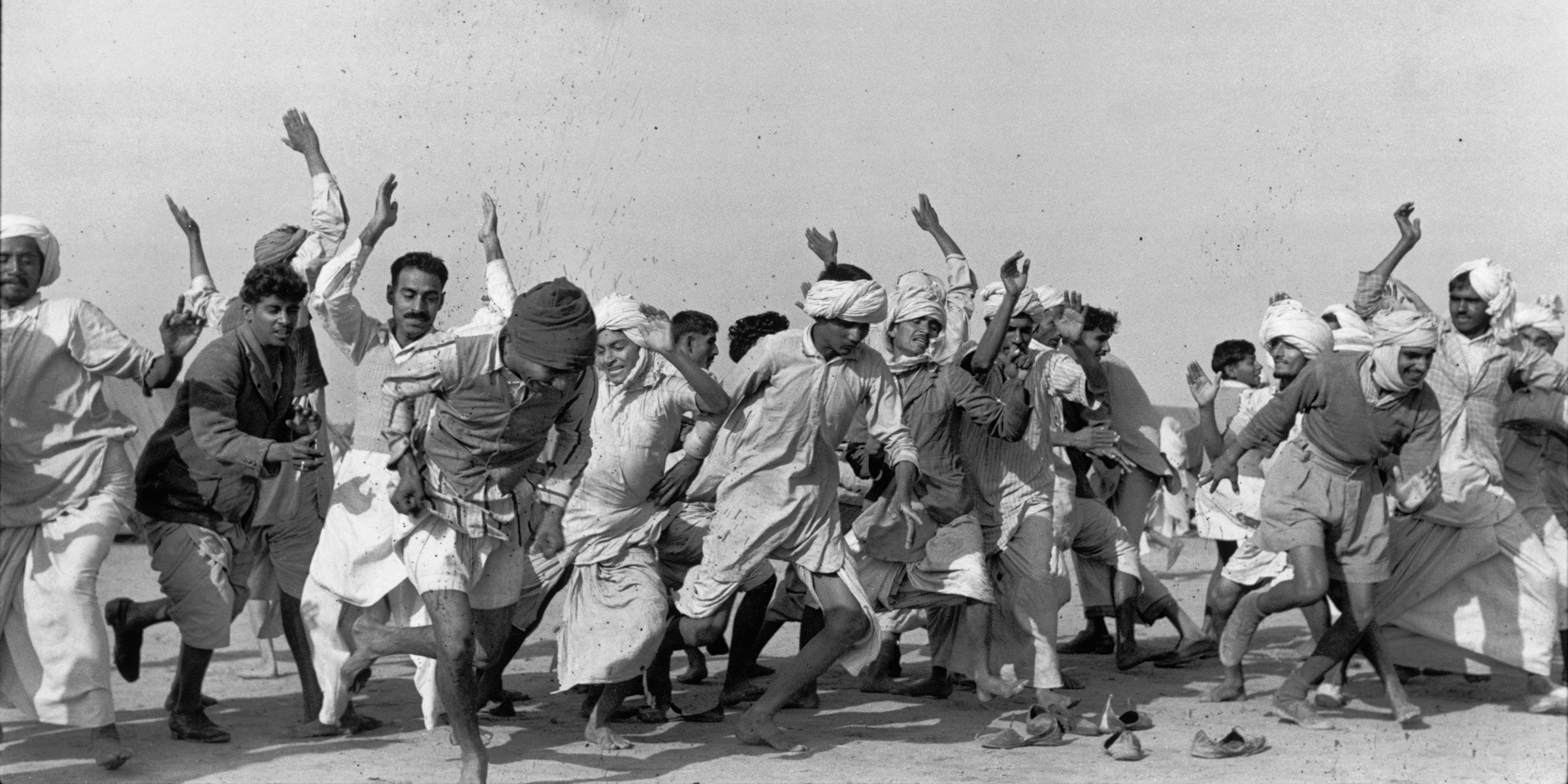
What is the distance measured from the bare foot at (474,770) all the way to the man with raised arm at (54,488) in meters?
1.53

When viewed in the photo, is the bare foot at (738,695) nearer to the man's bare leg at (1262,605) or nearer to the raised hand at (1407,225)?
the man's bare leg at (1262,605)

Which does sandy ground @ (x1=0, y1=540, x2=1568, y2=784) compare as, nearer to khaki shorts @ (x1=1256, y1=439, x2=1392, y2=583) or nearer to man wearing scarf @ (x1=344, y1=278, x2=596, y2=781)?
man wearing scarf @ (x1=344, y1=278, x2=596, y2=781)

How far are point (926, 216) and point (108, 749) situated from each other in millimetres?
5364

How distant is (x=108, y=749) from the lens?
7012mm

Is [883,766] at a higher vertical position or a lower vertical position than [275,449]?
lower

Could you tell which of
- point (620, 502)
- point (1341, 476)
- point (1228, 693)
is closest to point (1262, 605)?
point (1228, 693)

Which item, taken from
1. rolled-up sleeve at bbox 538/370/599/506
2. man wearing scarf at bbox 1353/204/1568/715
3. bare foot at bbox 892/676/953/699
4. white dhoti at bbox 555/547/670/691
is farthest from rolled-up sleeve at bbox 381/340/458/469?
man wearing scarf at bbox 1353/204/1568/715

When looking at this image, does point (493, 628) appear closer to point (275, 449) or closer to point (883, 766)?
point (275, 449)

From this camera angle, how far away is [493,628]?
736 centimetres

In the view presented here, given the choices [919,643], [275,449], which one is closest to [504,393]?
[275,449]

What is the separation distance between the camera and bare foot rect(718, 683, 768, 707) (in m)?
8.64

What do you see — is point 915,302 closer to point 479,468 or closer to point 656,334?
point 656,334

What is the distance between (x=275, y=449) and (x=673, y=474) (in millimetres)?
1916

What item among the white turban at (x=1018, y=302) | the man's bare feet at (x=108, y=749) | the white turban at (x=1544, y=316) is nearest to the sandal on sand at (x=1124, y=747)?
the white turban at (x=1018, y=302)
